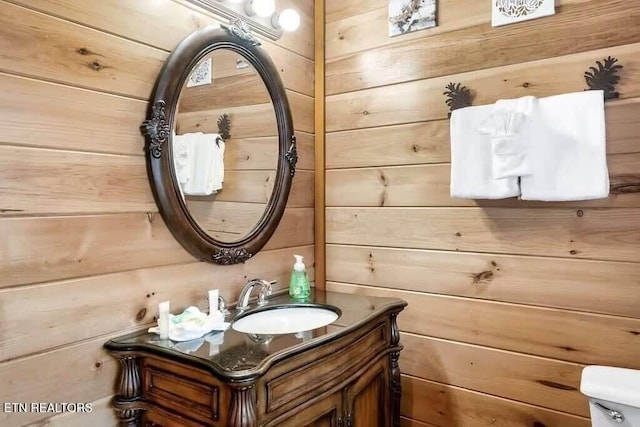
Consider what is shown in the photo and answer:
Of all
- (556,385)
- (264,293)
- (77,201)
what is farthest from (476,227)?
(77,201)

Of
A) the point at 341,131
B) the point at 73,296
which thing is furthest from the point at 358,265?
the point at 73,296

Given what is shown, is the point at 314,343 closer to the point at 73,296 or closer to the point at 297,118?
the point at 73,296

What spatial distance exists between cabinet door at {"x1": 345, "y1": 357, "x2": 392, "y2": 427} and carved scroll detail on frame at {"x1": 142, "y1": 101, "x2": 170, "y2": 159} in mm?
926

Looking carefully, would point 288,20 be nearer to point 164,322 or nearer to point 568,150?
point 568,150

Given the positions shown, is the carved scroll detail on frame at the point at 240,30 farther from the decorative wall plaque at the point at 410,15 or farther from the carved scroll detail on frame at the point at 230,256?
the carved scroll detail on frame at the point at 230,256

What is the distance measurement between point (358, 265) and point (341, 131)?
606 mm

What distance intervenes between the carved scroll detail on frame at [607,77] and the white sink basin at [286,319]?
113 cm

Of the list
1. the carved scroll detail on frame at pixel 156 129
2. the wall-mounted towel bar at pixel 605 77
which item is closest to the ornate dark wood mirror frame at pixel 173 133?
the carved scroll detail on frame at pixel 156 129

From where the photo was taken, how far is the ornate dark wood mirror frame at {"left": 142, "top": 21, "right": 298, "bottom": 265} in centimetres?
135

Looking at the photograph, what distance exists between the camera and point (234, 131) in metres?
1.66

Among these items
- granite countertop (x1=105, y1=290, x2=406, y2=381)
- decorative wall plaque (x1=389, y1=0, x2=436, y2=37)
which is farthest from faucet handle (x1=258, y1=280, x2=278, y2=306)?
decorative wall plaque (x1=389, y1=0, x2=436, y2=37)

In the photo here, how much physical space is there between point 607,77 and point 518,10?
0.39m

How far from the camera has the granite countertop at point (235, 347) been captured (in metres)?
1.05

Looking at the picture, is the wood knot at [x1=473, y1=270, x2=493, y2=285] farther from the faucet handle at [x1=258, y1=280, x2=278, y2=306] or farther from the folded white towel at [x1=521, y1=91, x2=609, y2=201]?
the faucet handle at [x1=258, y1=280, x2=278, y2=306]
